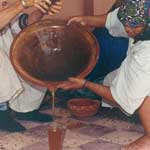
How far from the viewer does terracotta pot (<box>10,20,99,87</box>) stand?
225 centimetres

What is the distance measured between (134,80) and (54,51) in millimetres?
488

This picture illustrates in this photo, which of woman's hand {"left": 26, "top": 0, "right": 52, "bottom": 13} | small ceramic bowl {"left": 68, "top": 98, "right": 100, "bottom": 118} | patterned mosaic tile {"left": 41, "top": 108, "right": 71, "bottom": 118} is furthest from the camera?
patterned mosaic tile {"left": 41, "top": 108, "right": 71, "bottom": 118}

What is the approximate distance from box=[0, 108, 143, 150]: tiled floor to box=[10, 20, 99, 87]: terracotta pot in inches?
13.7

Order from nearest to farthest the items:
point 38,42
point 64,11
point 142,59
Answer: point 142,59, point 38,42, point 64,11

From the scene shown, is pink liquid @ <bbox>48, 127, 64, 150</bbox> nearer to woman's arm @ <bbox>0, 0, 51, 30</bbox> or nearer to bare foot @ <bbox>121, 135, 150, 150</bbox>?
bare foot @ <bbox>121, 135, 150, 150</bbox>

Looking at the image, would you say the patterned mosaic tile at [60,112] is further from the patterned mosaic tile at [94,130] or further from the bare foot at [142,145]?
the bare foot at [142,145]

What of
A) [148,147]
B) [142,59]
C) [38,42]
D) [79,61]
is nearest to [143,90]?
[142,59]

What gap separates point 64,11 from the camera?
3.70 m

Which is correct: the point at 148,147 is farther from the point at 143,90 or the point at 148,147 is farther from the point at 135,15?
the point at 135,15

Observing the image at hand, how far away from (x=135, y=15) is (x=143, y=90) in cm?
33

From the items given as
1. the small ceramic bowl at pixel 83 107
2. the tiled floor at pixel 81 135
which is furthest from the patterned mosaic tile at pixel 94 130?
the small ceramic bowl at pixel 83 107

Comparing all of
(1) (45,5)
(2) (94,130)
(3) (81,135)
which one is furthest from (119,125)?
(1) (45,5)

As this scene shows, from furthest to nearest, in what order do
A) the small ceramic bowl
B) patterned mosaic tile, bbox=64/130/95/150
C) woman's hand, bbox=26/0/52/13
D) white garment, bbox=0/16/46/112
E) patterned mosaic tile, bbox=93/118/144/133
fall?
the small ceramic bowl < patterned mosaic tile, bbox=93/118/144/133 < white garment, bbox=0/16/46/112 < patterned mosaic tile, bbox=64/130/95/150 < woman's hand, bbox=26/0/52/13

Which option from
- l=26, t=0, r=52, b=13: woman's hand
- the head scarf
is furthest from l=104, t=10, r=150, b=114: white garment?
l=26, t=0, r=52, b=13: woman's hand
